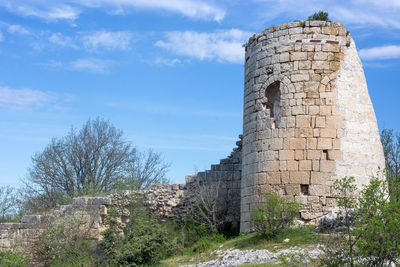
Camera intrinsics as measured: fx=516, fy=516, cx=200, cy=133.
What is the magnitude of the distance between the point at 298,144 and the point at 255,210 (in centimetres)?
172

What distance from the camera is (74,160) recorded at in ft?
83.1

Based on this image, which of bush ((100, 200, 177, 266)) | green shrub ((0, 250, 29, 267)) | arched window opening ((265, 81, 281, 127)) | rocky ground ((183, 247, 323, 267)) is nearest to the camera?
rocky ground ((183, 247, 323, 267))

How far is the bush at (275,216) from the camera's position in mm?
10656

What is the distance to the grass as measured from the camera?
995 cm

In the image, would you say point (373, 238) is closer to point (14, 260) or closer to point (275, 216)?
point (275, 216)

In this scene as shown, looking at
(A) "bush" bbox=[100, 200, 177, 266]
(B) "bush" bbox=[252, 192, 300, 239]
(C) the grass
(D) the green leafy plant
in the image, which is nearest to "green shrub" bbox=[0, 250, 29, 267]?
(A) "bush" bbox=[100, 200, 177, 266]

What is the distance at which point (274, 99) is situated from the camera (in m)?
12.1

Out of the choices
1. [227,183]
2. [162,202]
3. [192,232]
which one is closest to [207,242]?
[192,232]

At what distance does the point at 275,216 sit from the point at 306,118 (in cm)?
227

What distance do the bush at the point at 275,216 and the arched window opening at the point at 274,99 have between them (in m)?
1.91

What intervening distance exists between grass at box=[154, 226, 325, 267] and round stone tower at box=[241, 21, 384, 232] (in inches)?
21.9

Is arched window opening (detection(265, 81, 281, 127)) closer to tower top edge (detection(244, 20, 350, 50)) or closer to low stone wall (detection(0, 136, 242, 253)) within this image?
tower top edge (detection(244, 20, 350, 50))

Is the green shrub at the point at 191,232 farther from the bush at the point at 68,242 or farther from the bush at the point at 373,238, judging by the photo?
the bush at the point at 373,238

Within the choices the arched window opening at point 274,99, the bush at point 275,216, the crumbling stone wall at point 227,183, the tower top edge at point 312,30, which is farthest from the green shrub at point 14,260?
the tower top edge at point 312,30
